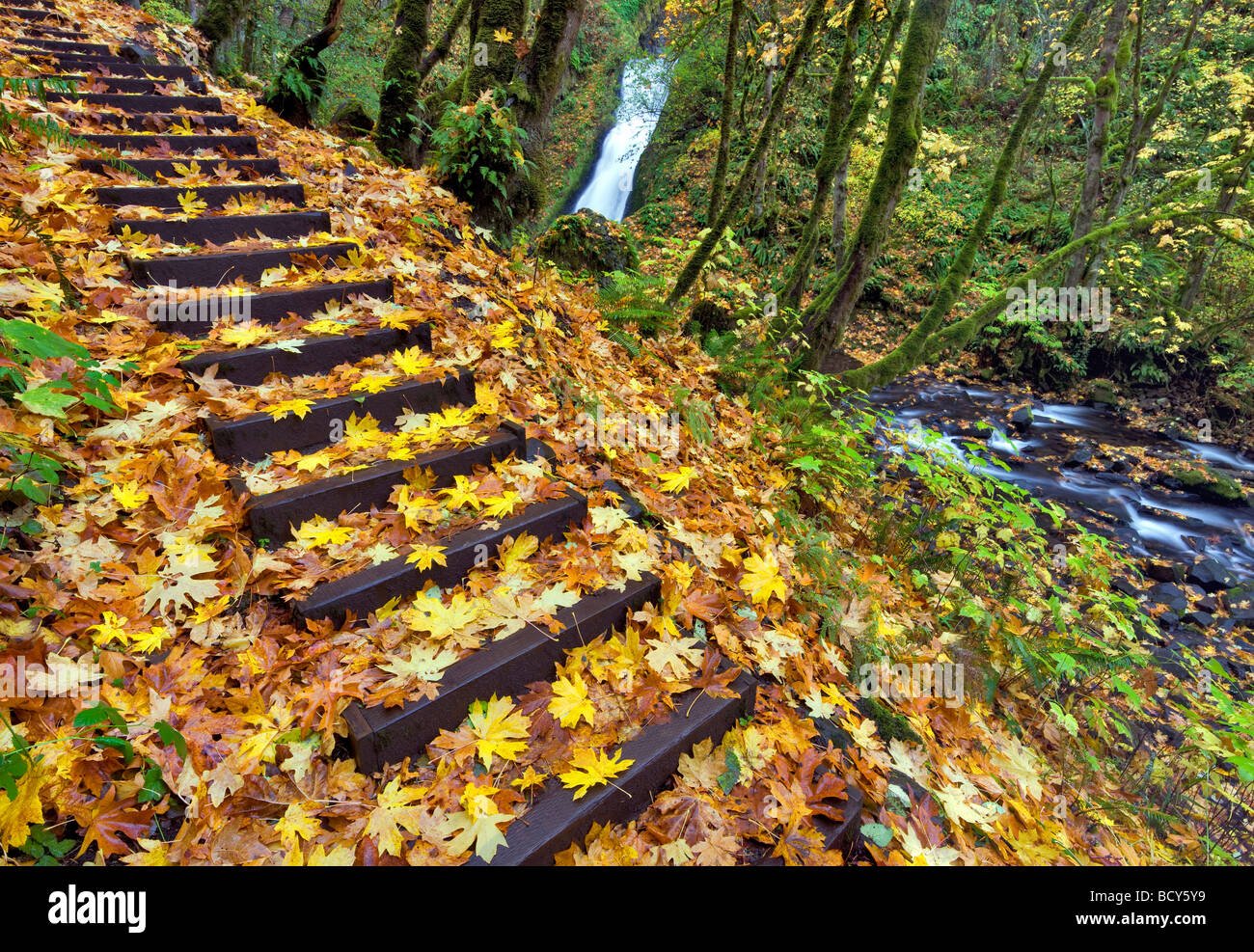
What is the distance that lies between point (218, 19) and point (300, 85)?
5139 mm

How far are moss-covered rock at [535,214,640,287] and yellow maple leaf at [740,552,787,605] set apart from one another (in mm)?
4874

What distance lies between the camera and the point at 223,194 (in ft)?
12.8

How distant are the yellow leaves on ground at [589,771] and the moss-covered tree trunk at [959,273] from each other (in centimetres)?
587

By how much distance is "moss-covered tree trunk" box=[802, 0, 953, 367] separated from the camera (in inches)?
213

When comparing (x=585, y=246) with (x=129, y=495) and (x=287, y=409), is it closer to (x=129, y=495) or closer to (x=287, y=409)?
(x=287, y=409)

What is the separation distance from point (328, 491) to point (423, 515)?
402mm

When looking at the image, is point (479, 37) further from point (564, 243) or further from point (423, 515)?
point (423, 515)

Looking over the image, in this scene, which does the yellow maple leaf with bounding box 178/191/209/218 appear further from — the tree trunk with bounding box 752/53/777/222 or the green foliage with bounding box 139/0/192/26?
the tree trunk with bounding box 752/53/777/222

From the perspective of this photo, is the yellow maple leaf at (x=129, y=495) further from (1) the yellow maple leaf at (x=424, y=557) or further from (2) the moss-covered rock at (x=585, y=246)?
(2) the moss-covered rock at (x=585, y=246)

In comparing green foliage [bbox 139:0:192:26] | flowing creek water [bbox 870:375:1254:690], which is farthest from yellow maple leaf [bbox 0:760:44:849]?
green foliage [bbox 139:0:192:26]

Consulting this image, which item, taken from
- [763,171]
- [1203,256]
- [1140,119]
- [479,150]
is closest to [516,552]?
[479,150]

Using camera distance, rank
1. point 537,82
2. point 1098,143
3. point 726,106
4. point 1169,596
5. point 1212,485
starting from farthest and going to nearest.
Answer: point 1098,143, point 1212,485, point 1169,596, point 726,106, point 537,82

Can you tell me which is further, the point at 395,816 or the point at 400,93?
the point at 400,93

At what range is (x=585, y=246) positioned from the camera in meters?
7.10
